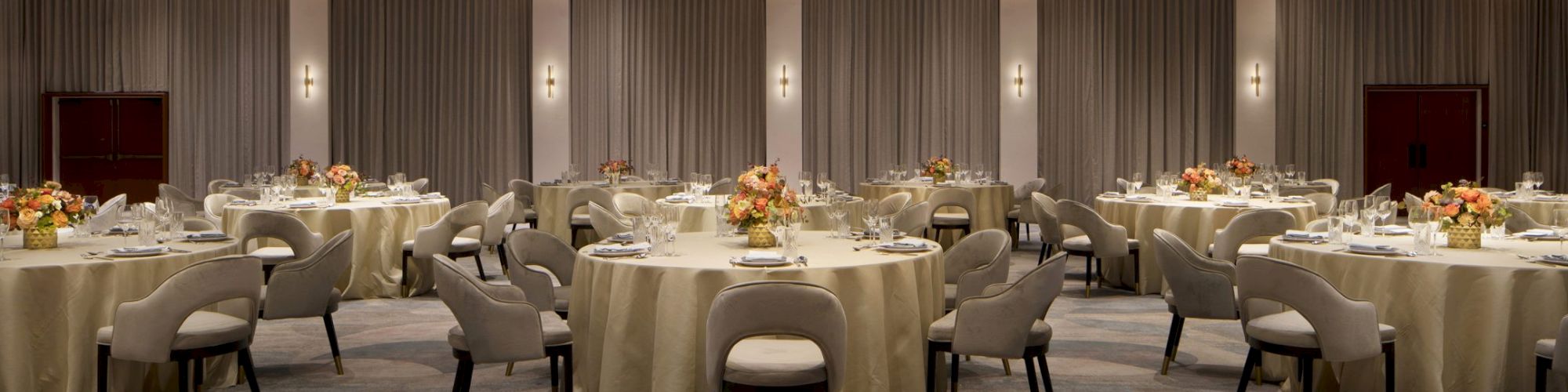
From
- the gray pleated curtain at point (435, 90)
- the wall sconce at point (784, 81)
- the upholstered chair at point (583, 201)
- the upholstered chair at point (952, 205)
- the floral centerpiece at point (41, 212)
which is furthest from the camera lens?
the wall sconce at point (784, 81)

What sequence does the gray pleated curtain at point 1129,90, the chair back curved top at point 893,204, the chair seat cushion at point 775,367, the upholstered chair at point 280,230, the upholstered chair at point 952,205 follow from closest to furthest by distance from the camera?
the chair seat cushion at point 775,367, the upholstered chair at point 280,230, the chair back curved top at point 893,204, the upholstered chair at point 952,205, the gray pleated curtain at point 1129,90

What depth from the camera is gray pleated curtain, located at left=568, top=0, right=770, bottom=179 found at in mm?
14977

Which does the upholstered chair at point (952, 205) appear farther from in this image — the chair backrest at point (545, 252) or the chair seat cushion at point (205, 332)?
the chair seat cushion at point (205, 332)

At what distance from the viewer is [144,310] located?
14.5 feet

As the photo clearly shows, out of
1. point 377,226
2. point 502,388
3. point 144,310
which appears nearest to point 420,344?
point 502,388

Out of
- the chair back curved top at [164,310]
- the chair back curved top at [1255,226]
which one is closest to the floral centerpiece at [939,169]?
the chair back curved top at [1255,226]

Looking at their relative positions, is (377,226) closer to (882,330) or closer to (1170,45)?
(882,330)

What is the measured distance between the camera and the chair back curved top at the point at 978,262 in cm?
531

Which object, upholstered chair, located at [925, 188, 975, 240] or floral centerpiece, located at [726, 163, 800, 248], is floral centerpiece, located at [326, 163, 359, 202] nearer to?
floral centerpiece, located at [726, 163, 800, 248]

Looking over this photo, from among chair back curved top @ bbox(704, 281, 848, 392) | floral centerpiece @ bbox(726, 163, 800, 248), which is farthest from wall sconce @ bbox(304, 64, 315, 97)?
chair back curved top @ bbox(704, 281, 848, 392)

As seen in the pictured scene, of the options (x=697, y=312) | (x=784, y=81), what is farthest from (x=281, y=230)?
(x=784, y=81)

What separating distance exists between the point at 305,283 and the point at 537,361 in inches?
48.6

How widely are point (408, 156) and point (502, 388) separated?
33.9 ft

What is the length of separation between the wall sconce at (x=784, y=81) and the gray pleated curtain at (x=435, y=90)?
3.11m
